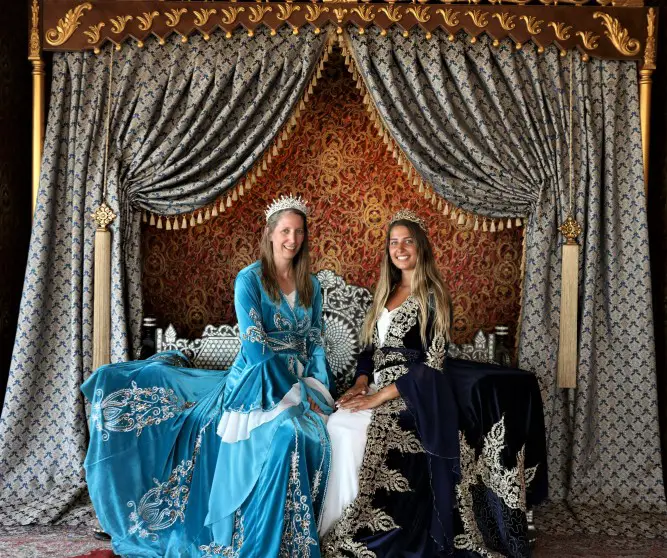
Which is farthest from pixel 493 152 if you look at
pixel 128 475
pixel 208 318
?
pixel 128 475

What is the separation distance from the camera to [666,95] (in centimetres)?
421

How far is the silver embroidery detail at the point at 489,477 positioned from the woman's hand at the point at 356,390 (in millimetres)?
531

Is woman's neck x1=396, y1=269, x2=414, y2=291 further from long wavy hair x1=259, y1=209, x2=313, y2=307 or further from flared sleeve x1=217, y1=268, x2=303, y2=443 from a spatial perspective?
flared sleeve x1=217, y1=268, x2=303, y2=443

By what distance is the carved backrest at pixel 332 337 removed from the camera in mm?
4074

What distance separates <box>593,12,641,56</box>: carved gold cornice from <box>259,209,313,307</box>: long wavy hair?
2104mm

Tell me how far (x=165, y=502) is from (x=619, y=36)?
11.4 ft

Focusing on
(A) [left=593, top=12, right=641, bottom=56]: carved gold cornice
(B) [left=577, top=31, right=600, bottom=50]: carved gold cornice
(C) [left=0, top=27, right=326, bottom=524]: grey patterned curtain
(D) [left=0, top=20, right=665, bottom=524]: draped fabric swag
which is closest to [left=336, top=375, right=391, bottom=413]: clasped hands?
(D) [left=0, top=20, right=665, bottom=524]: draped fabric swag

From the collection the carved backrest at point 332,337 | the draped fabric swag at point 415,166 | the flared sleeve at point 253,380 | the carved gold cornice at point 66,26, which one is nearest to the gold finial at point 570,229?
the draped fabric swag at point 415,166

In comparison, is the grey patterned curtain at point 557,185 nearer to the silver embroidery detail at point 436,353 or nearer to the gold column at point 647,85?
the gold column at point 647,85

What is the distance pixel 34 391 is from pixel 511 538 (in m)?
2.69

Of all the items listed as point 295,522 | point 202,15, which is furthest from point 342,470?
point 202,15

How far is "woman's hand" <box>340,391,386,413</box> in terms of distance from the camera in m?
3.23

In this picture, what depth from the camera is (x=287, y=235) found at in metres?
3.39

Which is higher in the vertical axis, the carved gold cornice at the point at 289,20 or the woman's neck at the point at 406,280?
the carved gold cornice at the point at 289,20
